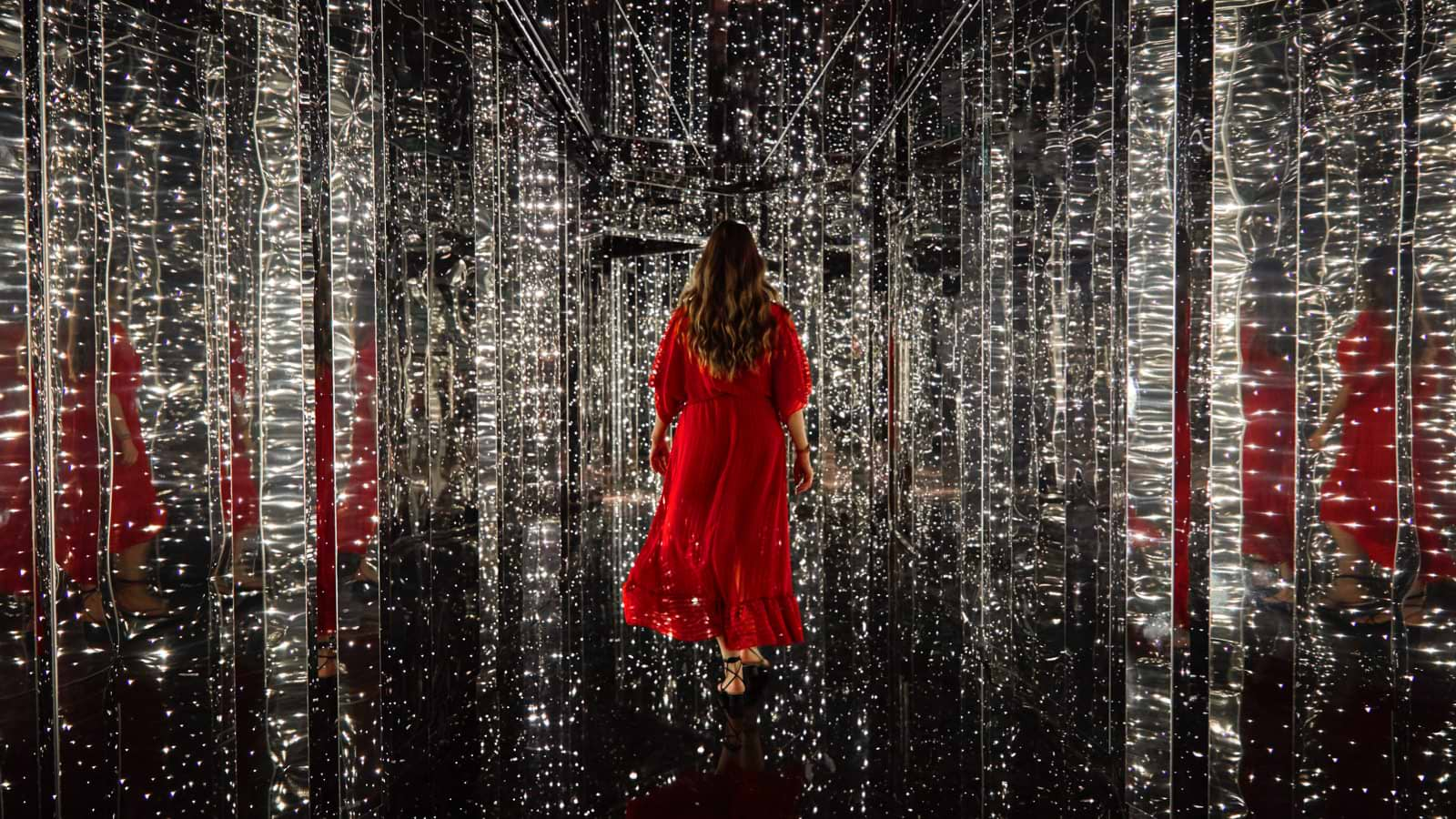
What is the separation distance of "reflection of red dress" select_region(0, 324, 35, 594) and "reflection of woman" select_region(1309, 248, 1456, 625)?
6.43ft

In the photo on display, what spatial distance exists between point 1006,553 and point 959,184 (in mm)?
1690

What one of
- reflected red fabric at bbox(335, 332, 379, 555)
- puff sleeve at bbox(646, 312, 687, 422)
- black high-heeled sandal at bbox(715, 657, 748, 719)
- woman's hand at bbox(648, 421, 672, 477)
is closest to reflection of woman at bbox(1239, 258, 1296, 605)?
black high-heeled sandal at bbox(715, 657, 748, 719)

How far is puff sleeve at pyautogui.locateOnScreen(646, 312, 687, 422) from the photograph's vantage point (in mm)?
2092

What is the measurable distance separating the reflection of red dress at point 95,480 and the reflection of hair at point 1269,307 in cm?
182

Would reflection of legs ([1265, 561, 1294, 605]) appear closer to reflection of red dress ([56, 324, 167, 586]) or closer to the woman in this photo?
the woman

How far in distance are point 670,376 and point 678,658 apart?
0.86 meters

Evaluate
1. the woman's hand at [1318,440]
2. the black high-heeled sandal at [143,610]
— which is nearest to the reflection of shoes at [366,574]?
the black high-heeled sandal at [143,610]

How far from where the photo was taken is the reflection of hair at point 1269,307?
1255 mm

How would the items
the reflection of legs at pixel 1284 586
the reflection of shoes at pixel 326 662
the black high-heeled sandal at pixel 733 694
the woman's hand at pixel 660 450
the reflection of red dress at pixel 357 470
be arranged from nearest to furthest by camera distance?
1. the reflection of legs at pixel 1284 586
2. the reflection of red dress at pixel 357 470
3. the reflection of shoes at pixel 326 662
4. the black high-heeled sandal at pixel 733 694
5. the woman's hand at pixel 660 450

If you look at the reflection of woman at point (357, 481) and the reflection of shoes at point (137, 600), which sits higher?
the reflection of woman at point (357, 481)

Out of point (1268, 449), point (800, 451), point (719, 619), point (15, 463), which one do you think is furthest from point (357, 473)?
point (1268, 449)

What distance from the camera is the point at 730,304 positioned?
1942 mm

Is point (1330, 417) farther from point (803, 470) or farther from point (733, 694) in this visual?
point (733, 694)

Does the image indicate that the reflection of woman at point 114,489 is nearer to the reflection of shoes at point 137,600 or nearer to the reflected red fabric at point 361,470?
the reflection of shoes at point 137,600
